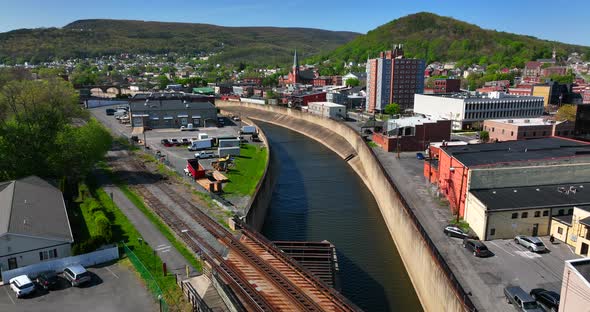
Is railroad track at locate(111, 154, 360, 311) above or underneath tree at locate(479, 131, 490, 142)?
underneath

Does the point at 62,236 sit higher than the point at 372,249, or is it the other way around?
the point at 62,236

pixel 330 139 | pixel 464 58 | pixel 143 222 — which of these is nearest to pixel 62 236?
pixel 143 222

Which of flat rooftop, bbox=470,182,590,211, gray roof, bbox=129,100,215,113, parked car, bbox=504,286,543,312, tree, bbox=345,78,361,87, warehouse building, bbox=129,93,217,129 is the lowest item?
parked car, bbox=504,286,543,312

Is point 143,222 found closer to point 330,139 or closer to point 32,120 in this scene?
point 32,120

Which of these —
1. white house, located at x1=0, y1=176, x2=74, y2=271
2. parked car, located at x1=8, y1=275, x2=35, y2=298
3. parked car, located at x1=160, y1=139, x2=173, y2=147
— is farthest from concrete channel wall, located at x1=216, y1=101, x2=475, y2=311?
parked car, located at x1=160, y1=139, x2=173, y2=147

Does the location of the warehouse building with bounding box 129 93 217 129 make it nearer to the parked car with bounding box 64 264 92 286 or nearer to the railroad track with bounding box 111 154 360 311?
the railroad track with bounding box 111 154 360 311

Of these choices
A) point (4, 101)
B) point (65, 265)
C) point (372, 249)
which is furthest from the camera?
point (4, 101)
